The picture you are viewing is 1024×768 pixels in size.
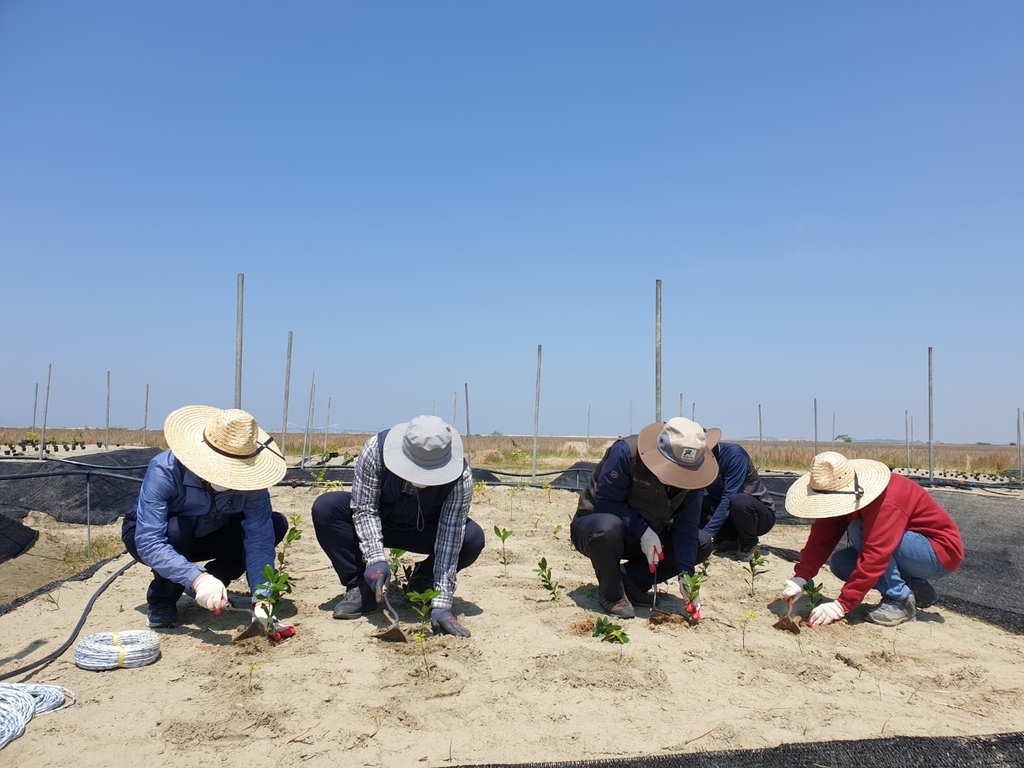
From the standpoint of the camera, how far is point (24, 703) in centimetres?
224

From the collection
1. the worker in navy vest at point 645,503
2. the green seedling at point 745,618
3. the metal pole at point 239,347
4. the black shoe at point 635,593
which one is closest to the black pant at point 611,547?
the worker in navy vest at point 645,503

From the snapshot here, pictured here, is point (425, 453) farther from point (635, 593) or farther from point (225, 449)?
point (635, 593)

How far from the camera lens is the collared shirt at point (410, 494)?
3.29 metres

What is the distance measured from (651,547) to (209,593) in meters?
2.04

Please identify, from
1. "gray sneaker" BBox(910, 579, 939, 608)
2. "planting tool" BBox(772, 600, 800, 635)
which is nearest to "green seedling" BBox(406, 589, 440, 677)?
"planting tool" BBox(772, 600, 800, 635)

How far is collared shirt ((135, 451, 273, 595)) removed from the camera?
302cm

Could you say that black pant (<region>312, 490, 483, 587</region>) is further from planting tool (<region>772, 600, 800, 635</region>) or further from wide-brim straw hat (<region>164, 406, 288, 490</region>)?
planting tool (<region>772, 600, 800, 635</region>)

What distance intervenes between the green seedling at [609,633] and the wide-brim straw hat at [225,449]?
1.59 meters

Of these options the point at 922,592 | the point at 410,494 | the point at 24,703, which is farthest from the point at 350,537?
the point at 922,592

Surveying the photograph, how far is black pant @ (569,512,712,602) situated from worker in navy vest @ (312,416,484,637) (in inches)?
21.5

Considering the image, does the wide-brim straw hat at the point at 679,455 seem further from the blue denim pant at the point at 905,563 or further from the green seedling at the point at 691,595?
the blue denim pant at the point at 905,563

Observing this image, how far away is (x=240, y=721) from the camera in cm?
229

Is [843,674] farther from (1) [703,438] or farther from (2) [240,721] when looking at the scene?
(2) [240,721]

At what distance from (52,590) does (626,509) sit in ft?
10.1
